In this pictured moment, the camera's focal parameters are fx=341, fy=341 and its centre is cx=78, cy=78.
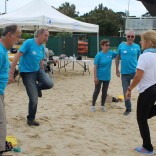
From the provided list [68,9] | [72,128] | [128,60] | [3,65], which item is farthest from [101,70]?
[68,9]

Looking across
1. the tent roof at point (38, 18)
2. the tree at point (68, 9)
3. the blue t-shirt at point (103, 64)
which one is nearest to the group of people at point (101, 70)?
the blue t-shirt at point (103, 64)

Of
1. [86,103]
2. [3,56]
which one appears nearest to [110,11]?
[86,103]

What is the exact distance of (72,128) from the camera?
5.79m

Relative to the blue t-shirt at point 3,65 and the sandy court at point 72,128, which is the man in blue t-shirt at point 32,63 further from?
the blue t-shirt at point 3,65

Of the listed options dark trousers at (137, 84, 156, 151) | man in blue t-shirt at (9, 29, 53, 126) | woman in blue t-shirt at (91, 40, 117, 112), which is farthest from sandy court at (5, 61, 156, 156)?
woman in blue t-shirt at (91, 40, 117, 112)

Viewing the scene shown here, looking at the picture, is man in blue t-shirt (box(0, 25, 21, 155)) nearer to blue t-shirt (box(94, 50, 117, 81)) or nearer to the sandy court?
the sandy court

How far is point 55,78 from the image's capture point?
13.0 m

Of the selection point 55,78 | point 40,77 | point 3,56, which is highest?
point 3,56

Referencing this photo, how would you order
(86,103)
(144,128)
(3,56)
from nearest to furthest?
(3,56)
(144,128)
(86,103)

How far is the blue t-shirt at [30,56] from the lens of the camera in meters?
5.55

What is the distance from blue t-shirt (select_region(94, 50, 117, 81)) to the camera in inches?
270

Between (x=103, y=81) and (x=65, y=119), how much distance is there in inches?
47.0

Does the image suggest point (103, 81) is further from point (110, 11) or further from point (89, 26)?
point (110, 11)

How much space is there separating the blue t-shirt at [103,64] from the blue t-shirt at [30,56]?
1592 mm
